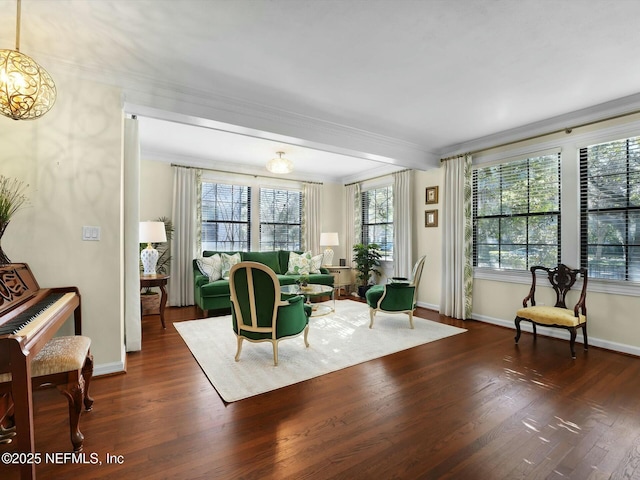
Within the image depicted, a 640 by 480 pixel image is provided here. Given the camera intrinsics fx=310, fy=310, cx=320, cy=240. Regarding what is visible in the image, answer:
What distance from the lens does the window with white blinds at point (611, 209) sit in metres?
3.38

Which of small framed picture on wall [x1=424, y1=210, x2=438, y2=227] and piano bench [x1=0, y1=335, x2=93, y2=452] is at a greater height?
small framed picture on wall [x1=424, y1=210, x2=438, y2=227]

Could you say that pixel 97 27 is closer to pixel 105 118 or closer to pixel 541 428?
pixel 105 118

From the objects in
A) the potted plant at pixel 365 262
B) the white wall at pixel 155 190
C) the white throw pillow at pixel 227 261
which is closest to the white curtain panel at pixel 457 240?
the potted plant at pixel 365 262

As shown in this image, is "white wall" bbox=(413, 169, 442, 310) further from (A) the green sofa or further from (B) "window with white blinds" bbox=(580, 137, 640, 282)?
(B) "window with white blinds" bbox=(580, 137, 640, 282)

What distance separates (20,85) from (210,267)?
374 cm

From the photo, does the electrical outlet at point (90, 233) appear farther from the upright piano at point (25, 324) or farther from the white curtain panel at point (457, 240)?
the white curtain panel at point (457, 240)

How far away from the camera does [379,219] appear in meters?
6.78

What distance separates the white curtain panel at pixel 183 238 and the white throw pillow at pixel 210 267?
415 millimetres

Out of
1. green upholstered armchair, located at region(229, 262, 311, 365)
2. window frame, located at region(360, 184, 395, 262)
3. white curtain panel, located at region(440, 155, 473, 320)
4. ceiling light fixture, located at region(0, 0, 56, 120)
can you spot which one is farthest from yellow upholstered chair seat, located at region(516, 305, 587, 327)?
ceiling light fixture, located at region(0, 0, 56, 120)

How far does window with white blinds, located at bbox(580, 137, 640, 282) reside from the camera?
3.38m

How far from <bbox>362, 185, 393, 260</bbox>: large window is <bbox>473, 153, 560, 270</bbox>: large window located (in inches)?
75.5

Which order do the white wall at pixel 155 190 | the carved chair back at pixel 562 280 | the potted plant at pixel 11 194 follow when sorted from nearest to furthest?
the potted plant at pixel 11 194, the carved chair back at pixel 562 280, the white wall at pixel 155 190

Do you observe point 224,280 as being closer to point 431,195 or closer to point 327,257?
point 327,257

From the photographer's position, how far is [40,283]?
2.54 m
